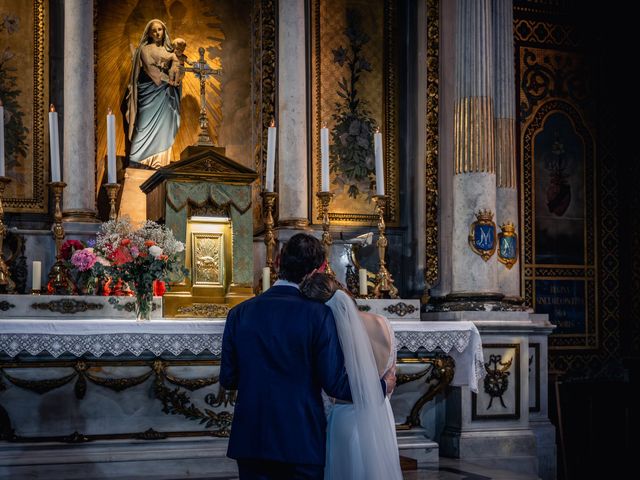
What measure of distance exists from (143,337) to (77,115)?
9.63 ft

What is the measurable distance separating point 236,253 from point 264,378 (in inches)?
176

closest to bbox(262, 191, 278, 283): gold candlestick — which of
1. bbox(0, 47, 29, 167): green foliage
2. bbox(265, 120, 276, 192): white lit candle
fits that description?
bbox(265, 120, 276, 192): white lit candle

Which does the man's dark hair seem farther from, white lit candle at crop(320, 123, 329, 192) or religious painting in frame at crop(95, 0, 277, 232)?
religious painting in frame at crop(95, 0, 277, 232)

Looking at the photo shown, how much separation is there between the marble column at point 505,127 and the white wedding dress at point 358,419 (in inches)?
186

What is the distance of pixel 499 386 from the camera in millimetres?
8562

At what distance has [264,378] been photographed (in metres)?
3.93

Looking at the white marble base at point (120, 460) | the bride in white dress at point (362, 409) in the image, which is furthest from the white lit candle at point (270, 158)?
the bride in white dress at point (362, 409)

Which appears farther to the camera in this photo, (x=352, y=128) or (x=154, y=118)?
(x=352, y=128)

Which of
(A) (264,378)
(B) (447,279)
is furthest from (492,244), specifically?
(A) (264,378)

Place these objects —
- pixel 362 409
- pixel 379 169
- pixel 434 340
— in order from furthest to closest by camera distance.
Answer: pixel 379 169
pixel 434 340
pixel 362 409

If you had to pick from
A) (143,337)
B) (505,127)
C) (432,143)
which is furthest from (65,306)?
(505,127)

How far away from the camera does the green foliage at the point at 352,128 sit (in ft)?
32.9

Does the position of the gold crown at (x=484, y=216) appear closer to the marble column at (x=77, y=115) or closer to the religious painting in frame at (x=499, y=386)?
the religious painting in frame at (x=499, y=386)

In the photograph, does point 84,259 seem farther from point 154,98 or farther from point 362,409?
point 362,409
